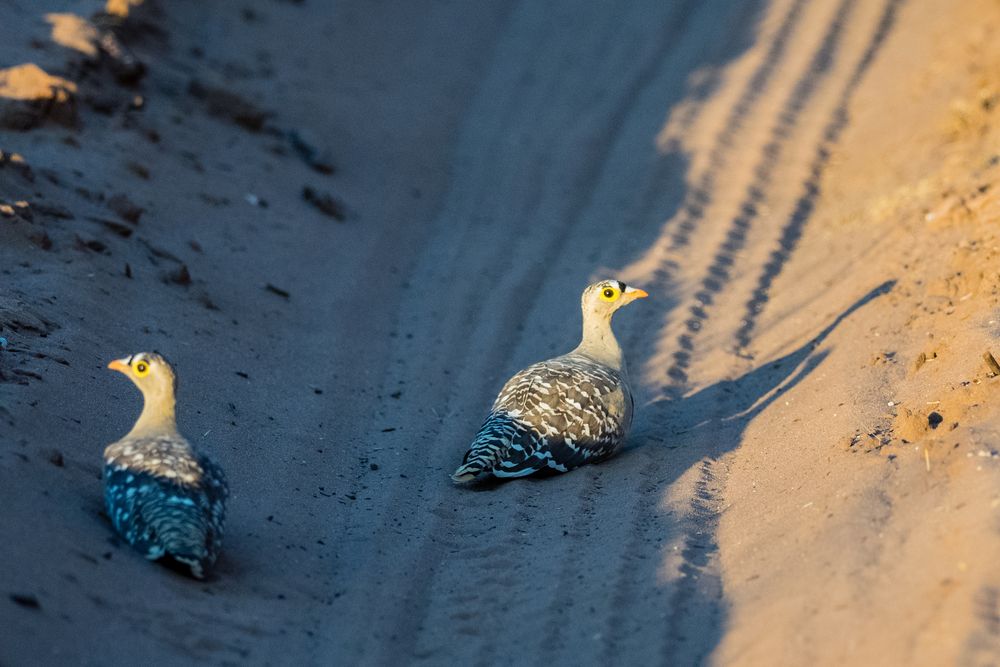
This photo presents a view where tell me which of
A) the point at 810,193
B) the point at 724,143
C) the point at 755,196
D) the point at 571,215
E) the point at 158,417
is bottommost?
the point at 158,417

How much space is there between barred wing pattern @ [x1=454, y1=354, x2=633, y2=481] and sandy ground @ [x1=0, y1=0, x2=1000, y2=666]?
20 cm

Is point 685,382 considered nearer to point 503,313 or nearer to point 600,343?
A: point 600,343

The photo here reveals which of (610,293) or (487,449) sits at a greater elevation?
(610,293)

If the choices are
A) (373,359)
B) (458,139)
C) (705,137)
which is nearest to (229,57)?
(458,139)

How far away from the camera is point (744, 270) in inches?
533

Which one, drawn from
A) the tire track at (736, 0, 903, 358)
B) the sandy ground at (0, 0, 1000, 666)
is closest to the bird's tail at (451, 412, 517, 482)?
the sandy ground at (0, 0, 1000, 666)

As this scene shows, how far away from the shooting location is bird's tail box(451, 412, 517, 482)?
907 centimetres

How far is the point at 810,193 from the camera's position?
15.4m

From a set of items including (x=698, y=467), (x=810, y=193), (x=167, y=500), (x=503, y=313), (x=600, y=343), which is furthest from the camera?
(x=810, y=193)

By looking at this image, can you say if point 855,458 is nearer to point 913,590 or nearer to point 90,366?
point 913,590

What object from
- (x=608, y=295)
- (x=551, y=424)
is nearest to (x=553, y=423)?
(x=551, y=424)

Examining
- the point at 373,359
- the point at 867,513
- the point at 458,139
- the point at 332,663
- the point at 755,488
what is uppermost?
the point at 458,139

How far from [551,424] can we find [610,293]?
5.14 feet

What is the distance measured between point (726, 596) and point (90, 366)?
5096mm
